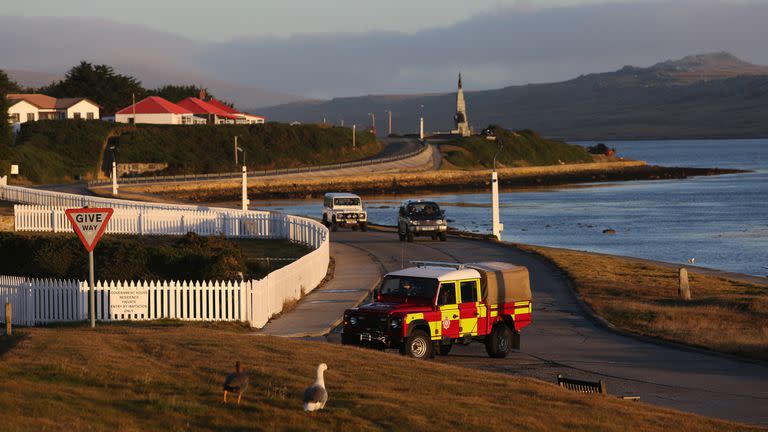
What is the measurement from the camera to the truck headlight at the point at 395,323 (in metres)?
20.6

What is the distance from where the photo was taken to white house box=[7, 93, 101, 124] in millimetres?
143125

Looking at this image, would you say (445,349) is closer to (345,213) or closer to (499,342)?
(499,342)

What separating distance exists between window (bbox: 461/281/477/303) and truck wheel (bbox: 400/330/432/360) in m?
1.30

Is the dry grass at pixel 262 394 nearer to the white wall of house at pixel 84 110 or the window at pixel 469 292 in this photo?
the window at pixel 469 292

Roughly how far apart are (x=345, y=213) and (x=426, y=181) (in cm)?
8056

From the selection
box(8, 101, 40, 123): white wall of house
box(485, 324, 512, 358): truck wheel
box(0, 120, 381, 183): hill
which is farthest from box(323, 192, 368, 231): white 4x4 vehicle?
box(8, 101, 40, 123): white wall of house

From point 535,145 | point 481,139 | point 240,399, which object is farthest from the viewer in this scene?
point 535,145

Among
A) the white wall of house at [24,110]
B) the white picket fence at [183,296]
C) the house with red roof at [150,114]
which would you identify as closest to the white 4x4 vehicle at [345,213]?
the white picket fence at [183,296]

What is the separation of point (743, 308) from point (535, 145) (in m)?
158

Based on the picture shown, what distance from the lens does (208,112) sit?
15912cm

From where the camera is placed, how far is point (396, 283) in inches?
858

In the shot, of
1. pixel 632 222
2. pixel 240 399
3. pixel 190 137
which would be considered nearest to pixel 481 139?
pixel 190 137

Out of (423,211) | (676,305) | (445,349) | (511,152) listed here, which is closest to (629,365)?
(445,349)

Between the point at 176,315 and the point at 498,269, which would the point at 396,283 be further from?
the point at 176,315
